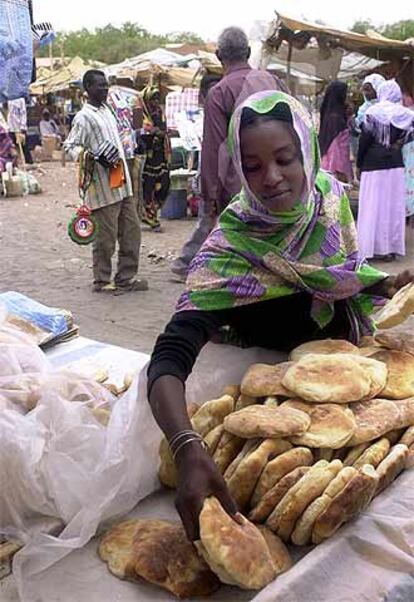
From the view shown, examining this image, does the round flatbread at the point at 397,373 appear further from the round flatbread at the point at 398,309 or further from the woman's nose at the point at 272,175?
the woman's nose at the point at 272,175

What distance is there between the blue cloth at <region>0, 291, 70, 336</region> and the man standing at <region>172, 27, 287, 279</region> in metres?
2.25

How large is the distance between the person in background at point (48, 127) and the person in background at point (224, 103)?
687 inches

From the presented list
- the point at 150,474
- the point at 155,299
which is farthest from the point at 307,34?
the point at 150,474

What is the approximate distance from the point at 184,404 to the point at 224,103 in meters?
3.93

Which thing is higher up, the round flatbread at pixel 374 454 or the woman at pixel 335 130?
the woman at pixel 335 130

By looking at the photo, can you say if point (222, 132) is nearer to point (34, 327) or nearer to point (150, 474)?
point (34, 327)

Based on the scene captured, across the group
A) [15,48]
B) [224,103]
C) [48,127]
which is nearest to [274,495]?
[15,48]

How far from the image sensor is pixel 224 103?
4.93 meters

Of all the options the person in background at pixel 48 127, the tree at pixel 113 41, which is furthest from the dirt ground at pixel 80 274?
the tree at pixel 113 41

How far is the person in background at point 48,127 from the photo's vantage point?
2164cm

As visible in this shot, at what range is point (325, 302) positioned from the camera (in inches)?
71.7

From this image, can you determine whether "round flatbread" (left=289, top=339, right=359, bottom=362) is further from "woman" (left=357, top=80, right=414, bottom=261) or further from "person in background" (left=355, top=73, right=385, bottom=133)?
"person in background" (left=355, top=73, right=385, bottom=133)

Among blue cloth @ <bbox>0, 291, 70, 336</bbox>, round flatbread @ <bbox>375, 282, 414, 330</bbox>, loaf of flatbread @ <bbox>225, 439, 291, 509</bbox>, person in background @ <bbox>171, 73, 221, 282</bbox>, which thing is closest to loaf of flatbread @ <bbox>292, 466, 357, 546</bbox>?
loaf of flatbread @ <bbox>225, 439, 291, 509</bbox>

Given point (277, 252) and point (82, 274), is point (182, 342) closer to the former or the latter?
point (277, 252)
